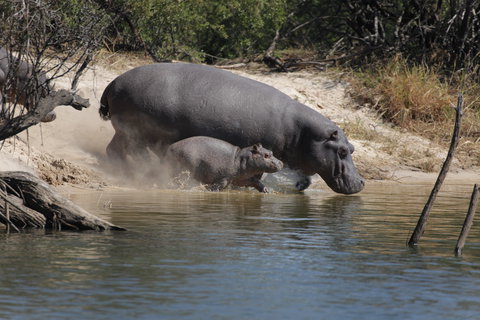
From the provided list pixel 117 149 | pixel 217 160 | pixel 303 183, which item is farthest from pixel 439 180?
pixel 117 149

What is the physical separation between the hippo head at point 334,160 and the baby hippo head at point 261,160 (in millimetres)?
780

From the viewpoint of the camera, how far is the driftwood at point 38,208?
714 cm

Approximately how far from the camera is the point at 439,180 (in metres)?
6.56

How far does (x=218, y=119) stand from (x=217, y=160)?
0.63 metres

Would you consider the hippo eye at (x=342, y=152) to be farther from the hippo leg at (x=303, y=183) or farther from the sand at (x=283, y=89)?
the sand at (x=283, y=89)

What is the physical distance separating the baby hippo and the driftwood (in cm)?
363

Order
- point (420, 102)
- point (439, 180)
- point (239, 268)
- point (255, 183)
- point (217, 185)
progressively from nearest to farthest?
point (239, 268) → point (439, 180) → point (217, 185) → point (255, 183) → point (420, 102)

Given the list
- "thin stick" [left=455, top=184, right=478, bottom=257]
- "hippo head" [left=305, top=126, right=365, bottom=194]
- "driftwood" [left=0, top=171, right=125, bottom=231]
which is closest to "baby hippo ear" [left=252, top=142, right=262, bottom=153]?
"hippo head" [left=305, top=126, right=365, bottom=194]

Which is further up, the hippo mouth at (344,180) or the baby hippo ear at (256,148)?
the baby hippo ear at (256,148)

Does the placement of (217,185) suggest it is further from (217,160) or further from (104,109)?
(104,109)

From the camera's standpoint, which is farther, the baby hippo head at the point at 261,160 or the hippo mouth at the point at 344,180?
the hippo mouth at the point at 344,180

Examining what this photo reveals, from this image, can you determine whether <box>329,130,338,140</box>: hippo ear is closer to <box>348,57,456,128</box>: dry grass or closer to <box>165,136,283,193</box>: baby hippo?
<box>165,136,283,193</box>: baby hippo

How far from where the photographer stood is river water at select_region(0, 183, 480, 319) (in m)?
4.91

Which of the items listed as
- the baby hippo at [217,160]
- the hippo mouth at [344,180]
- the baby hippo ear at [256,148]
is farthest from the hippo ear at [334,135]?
the baby hippo ear at [256,148]
